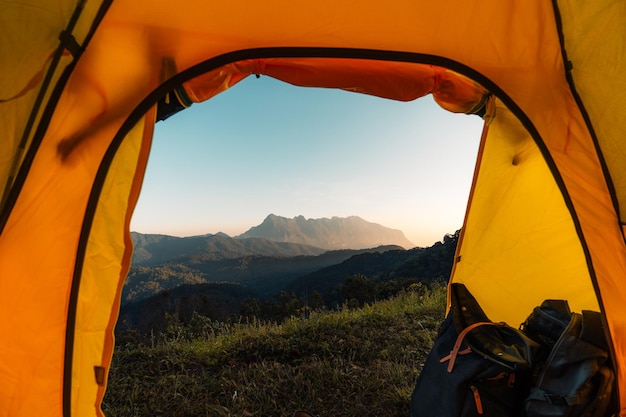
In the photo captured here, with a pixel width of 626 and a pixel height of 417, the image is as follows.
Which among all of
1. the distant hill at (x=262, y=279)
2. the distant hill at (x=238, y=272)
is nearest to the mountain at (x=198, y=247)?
the distant hill at (x=262, y=279)

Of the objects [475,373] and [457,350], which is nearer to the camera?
[475,373]

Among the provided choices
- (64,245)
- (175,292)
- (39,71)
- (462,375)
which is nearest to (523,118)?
(462,375)

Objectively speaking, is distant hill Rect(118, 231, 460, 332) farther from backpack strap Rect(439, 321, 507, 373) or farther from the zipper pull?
the zipper pull

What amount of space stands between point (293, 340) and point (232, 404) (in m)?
1.22

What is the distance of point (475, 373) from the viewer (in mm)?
2023

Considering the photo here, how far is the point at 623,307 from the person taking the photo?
71.6 inches

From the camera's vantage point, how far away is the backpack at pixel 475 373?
1988 millimetres

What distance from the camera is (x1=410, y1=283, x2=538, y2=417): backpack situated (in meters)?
1.99

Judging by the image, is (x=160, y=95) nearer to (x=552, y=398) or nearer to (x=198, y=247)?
(x=552, y=398)

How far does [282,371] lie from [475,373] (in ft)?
5.81

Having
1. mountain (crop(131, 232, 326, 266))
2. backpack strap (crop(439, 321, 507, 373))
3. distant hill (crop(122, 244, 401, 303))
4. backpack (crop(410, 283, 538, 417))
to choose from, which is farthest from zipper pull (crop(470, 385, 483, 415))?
mountain (crop(131, 232, 326, 266))

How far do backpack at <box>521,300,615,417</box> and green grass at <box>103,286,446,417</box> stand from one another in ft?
3.53

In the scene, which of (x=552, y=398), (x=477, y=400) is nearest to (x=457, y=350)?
(x=477, y=400)

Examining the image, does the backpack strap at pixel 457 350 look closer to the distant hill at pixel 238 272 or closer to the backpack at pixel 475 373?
the backpack at pixel 475 373
